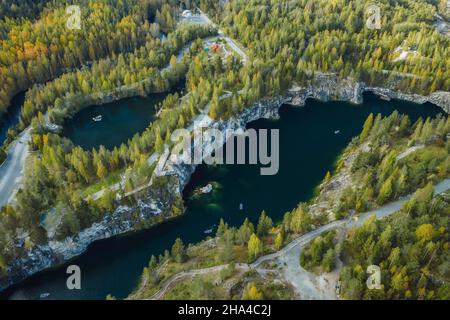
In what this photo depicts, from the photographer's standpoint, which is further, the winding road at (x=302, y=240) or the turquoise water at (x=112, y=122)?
the turquoise water at (x=112, y=122)

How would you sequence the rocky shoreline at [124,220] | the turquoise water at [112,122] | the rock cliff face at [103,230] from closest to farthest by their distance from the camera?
the rock cliff face at [103,230] → the rocky shoreline at [124,220] → the turquoise water at [112,122]

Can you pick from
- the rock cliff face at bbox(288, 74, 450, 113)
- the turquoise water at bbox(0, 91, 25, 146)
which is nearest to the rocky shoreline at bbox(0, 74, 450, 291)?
the rock cliff face at bbox(288, 74, 450, 113)

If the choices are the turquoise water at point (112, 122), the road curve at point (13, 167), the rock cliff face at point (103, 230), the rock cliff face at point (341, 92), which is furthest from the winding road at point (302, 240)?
the rock cliff face at point (341, 92)

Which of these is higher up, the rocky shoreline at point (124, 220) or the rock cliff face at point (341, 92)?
the rock cliff face at point (341, 92)

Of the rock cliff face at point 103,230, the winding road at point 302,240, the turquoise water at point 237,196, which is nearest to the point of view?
the winding road at point 302,240

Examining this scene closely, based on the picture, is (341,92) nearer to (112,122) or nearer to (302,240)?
(302,240)

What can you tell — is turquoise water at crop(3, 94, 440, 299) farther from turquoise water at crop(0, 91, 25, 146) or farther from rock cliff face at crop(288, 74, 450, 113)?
turquoise water at crop(0, 91, 25, 146)

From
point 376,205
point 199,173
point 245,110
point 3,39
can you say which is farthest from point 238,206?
point 3,39

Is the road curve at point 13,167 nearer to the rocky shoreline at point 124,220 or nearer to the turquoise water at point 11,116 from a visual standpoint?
the turquoise water at point 11,116
